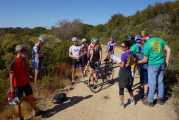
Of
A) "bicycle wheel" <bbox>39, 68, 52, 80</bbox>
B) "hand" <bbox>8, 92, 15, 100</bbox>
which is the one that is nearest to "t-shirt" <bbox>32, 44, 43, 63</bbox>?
"bicycle wheel" <bbox>39, 68, 52, 80</bbox>

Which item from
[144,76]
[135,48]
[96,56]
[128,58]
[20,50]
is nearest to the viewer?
[20,50]

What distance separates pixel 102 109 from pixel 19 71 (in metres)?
2.58

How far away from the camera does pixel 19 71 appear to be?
337 cm

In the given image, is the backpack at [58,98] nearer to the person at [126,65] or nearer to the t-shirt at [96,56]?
the t-shirt at [96,56]

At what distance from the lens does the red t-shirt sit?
323 cm

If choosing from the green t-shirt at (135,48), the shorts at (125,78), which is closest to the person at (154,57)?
the shorts at (125,78)

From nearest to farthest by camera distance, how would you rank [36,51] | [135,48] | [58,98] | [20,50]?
1. [20,50]
2. [58,98]
3. [135,48]
4. [36,51]

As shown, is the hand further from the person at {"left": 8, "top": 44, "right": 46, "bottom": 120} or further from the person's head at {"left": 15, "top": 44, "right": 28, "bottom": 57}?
the person's head at {"left": 15, "top": 44, "right": 28, "bottom": 57}

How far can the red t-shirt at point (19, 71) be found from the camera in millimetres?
3232

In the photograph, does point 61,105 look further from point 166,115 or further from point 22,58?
point 166,115

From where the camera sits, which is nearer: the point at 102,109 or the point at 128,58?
the point at 128,58

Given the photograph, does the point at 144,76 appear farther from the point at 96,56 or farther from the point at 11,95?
the point at 11,95

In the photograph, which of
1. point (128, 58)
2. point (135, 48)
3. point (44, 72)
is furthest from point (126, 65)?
point (44, 72)

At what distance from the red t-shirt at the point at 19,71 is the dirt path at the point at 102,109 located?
4.06ft
